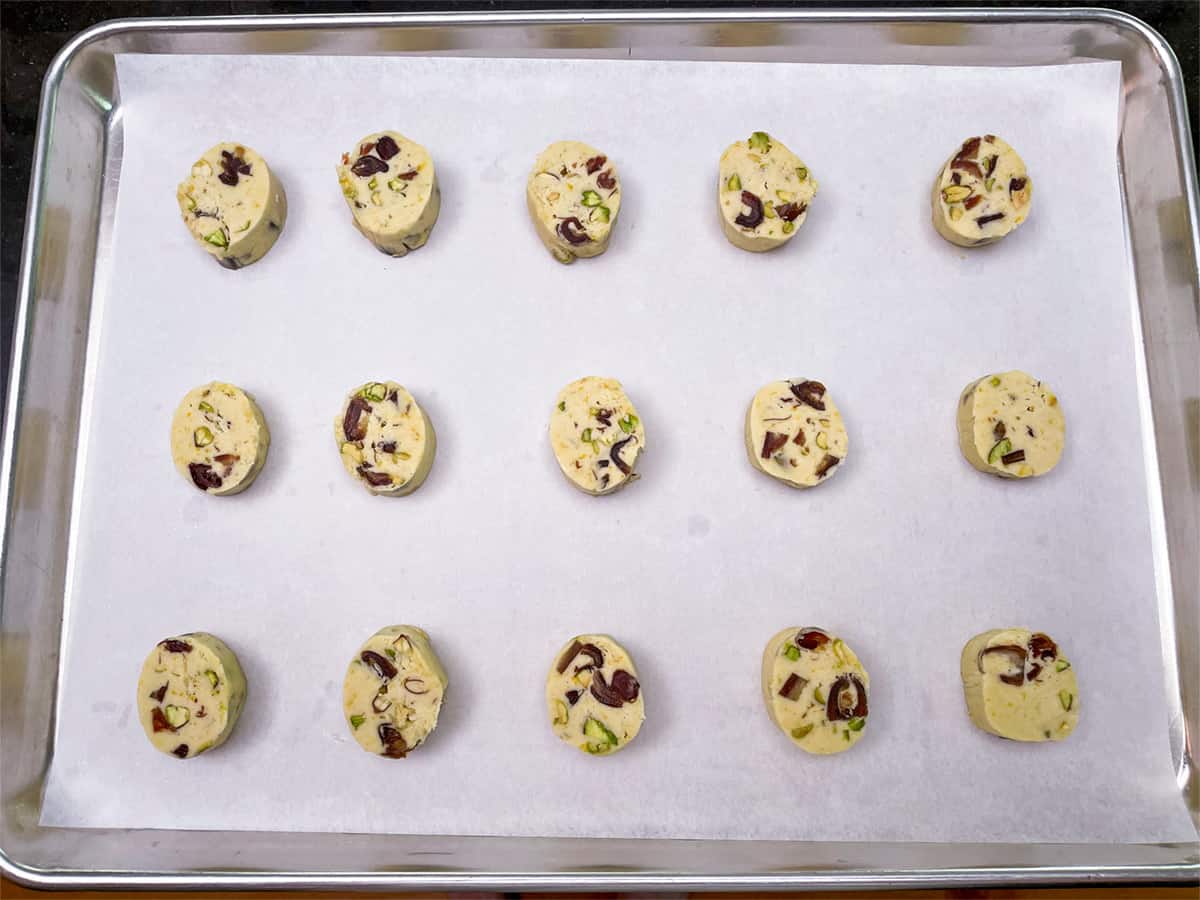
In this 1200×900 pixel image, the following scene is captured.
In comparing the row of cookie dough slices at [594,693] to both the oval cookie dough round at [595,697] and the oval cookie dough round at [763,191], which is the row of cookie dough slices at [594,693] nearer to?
the oval cookie dough round at [595,697]

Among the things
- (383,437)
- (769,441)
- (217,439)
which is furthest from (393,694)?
(769,441)

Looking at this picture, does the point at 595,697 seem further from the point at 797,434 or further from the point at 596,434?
the point at 797,434

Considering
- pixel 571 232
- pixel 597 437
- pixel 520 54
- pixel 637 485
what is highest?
pixel 520 54

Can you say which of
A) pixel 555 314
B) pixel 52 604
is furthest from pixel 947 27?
pixel 52 604

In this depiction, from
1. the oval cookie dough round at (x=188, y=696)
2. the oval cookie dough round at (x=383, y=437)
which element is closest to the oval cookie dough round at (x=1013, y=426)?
the oval cookie dough round at (x=383, y=437)

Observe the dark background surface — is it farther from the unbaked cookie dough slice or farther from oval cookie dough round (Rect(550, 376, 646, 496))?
the unbaked cookie dough slice

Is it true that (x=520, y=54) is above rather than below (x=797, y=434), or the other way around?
above
